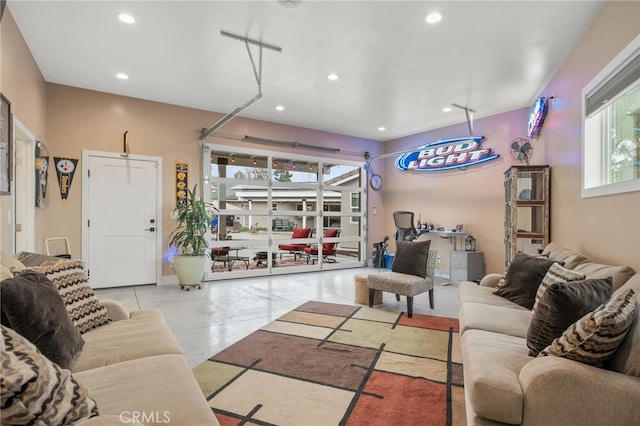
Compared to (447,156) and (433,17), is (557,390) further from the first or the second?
(447,156)

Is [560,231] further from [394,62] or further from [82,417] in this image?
[82,417]

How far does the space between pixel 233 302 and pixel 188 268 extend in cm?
120

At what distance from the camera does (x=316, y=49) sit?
12.5 ft

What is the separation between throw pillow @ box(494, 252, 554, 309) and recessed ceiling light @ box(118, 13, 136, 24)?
172 inches

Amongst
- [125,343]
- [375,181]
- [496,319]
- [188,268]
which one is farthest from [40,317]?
[375,181]

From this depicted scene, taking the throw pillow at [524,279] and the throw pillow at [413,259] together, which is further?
the throw pillow at [413,259]

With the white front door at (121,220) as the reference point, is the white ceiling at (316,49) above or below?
Answer: above

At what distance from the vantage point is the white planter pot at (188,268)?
212 inches

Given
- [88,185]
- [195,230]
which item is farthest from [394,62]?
[88,185]

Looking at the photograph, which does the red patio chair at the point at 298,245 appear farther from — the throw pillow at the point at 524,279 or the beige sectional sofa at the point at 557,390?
the beige sectional sofa at the point at 557,390

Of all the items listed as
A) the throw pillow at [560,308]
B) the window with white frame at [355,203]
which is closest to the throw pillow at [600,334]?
the throw pillow at [560,308]

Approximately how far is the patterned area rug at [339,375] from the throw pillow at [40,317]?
90 cm

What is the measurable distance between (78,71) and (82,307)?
3.80m

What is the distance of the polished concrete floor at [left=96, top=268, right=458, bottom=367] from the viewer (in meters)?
3.36
